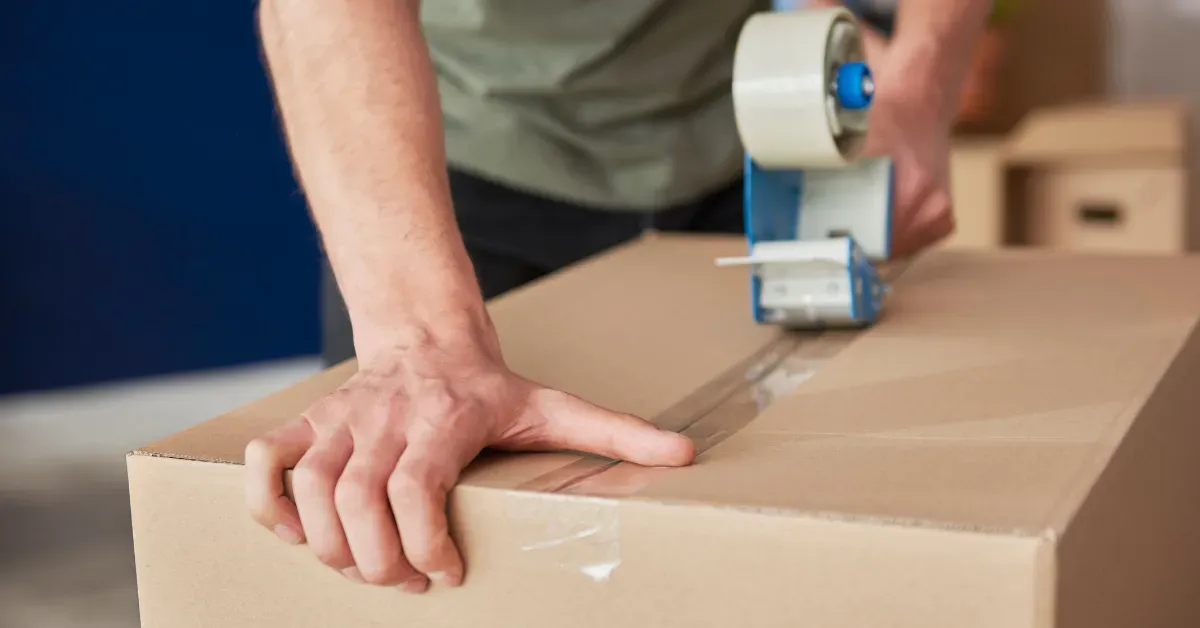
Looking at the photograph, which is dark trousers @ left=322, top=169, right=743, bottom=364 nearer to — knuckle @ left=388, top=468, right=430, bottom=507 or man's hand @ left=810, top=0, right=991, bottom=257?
man's hand @ left=810, top=0, right=991, bottom=257

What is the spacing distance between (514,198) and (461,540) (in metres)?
0.61

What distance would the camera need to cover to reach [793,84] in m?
0.77

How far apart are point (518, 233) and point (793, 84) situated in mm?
403

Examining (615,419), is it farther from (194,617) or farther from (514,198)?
(514,198)

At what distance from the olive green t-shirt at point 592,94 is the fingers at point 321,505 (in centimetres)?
58

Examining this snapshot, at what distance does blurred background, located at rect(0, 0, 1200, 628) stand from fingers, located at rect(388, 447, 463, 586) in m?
1.86

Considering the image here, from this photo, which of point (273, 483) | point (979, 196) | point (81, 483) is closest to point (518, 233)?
point (273, 483)

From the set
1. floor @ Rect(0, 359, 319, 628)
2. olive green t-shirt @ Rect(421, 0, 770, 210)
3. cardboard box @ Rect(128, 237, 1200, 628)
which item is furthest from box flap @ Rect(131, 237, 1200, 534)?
floor @ Rect(0, 359, 319, 628)

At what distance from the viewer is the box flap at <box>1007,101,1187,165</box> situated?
231cm

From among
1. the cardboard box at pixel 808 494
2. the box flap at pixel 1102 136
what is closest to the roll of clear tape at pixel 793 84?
the cardboard box at pixel 808 494

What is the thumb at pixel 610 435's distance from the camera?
1.85 ft

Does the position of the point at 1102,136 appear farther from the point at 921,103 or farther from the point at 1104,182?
the point at 921,103

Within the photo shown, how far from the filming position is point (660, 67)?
1.11m

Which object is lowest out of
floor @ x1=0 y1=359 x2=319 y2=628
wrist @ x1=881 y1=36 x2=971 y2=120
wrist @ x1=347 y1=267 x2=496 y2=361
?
floor @ x1=0 y1=359 x2=319 y2=628
